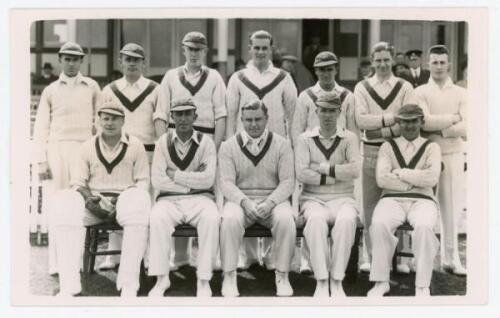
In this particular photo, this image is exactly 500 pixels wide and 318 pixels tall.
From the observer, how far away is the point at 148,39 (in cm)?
1124

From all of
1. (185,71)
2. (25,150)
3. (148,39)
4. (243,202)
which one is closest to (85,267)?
(25,150)

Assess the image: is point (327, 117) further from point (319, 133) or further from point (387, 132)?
point (387, 132)

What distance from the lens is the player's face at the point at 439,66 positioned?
5.86 meters

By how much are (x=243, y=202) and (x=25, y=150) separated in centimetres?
176

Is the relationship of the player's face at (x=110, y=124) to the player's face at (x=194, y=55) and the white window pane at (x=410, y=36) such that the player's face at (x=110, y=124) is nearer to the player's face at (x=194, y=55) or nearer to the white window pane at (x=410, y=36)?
the player's face at (x=194, y=55)

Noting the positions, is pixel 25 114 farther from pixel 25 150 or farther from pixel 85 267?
pixel 85 267

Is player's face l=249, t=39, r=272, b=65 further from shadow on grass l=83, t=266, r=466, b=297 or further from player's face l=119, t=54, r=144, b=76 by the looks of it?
shadow on grass l=83, t=266, r=466, b=297

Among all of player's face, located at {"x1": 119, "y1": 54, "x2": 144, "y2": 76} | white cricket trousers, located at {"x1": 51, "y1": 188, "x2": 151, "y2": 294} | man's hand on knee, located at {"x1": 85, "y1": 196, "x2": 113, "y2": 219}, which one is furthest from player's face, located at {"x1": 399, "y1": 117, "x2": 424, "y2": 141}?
man's hand on knee, located at {"x1": 85, "y1": 196, "x2": 113, "y2": 219}

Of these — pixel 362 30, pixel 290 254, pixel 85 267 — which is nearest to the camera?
pixel 290 254

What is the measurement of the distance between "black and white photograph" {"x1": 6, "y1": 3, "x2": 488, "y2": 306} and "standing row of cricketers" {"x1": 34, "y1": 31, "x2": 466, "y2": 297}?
0.01 metres

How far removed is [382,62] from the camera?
18.8 feet

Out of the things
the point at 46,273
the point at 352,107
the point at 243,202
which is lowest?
the point at 46,273

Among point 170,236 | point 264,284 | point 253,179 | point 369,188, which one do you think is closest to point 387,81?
point 369,188

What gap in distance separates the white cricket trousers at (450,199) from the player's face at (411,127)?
54 centimetres
